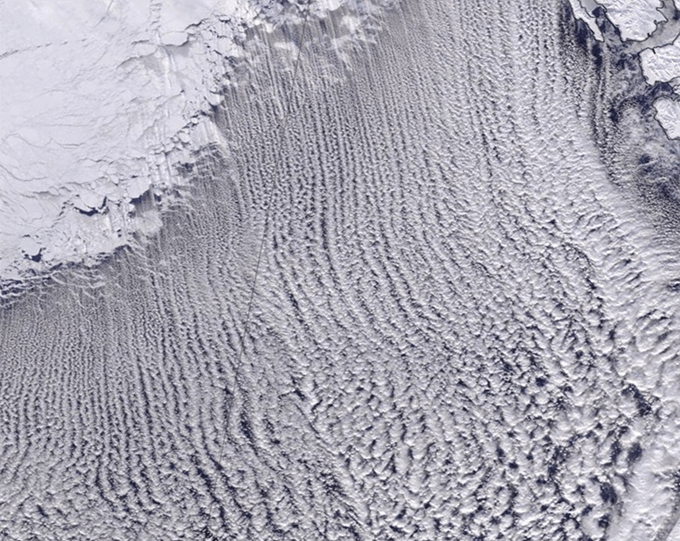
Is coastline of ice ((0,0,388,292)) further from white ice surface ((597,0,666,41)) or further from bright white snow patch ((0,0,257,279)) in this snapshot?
white ice surface ((597,0,666,41))

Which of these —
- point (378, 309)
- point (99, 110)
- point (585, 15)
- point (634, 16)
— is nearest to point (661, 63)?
point (634, 16)

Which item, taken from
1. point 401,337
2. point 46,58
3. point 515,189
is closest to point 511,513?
point 401,337

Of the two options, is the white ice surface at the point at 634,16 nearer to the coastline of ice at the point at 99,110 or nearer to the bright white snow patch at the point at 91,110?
the coastline of ice at the point at 99,110

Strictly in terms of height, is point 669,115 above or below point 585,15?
below

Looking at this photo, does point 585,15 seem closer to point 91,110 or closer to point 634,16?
point 634,16

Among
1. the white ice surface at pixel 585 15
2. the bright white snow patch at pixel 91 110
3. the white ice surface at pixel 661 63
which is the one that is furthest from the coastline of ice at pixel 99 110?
the white ice surface at pixel 661 63

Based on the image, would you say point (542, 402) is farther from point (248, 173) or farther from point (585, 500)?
point (248, 173)

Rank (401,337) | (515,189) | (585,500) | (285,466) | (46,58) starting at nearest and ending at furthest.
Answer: (585,500) → (285,466) → (401,337) → (515,189) → (46,58)
